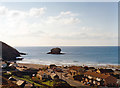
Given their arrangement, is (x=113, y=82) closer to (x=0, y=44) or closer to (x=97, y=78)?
(x=97, y=78)

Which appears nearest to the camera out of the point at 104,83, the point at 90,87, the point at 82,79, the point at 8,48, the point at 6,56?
the point at 90,87

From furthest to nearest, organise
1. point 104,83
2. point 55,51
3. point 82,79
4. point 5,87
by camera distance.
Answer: point 55,51 → point 82,79 → point 104,83 → point 5,87

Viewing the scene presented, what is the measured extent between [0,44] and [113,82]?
249ft

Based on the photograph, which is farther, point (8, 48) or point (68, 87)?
point (8, 48)

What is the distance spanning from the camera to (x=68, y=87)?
64.3 ft

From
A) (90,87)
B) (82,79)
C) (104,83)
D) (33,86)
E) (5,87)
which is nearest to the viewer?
(5,87)

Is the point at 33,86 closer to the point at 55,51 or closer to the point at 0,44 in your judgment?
the point at 0,44

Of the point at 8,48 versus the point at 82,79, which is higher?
the point at 8,48

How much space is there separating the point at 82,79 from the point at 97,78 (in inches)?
120

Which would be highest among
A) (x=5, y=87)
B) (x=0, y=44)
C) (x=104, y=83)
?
(x=0, y=44)

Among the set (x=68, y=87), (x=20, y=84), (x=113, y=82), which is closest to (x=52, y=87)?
(x=68, y=87)

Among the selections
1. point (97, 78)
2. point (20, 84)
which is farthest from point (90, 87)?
point (20, 84)

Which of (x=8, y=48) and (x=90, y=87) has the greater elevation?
(x=8, y=48)

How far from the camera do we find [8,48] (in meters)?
87.0
